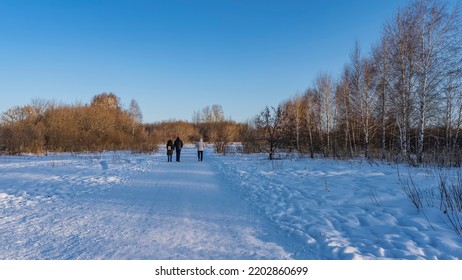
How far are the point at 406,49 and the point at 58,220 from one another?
20288mm

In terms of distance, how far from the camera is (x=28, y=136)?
30.1m

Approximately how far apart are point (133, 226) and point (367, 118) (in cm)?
2192

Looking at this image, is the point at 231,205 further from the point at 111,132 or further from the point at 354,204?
the point at 111,132

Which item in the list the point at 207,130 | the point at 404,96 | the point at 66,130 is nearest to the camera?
the point at 404,96

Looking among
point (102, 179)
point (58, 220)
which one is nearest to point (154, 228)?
point (58, 220)

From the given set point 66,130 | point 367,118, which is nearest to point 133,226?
point 367,118

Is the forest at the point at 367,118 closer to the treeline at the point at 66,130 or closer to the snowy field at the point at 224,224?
the treeline at the point at 66,130

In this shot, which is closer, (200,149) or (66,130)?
(200,149)

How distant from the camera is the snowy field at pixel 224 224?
143 inches

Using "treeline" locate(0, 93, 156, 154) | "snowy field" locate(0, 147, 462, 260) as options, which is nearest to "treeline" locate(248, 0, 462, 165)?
"snowy field" locate(0, 147, 462, 260)

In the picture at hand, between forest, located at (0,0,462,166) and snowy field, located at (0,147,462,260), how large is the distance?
990 centimetres

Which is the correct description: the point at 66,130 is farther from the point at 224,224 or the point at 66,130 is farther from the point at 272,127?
the point at 224,224

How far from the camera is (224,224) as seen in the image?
480 cm
